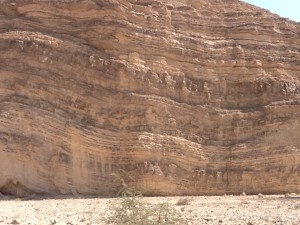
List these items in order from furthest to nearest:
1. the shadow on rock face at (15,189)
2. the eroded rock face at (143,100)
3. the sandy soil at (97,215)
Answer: the eroded rock face at (143,100) → the shadow on rock face at (15,189) → the sandy soil at (97,215)

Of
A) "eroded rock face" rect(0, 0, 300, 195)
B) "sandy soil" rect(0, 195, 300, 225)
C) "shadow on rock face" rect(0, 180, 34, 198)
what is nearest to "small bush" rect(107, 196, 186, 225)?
"sandy soil" rect(0, 195, 300, 225)

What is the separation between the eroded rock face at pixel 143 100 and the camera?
20766mm

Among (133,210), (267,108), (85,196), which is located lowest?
(85,196)

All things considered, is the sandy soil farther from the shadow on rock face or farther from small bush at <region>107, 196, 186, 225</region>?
the shadow on rock face

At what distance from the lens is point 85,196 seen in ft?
65.9

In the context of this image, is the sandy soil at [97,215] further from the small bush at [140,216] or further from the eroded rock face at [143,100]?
the eroded rock face at [143,100]

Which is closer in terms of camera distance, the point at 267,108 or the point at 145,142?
the point at 145,142

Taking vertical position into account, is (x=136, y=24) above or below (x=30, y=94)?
above

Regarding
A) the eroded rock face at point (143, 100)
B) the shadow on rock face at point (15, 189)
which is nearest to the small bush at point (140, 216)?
the eroded rock face at point (143, 100)

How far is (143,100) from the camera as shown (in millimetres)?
22438

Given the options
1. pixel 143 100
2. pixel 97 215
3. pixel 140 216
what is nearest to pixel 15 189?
pixel 143 100

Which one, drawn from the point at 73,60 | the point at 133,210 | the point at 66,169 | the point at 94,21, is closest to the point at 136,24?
the point at 94,21

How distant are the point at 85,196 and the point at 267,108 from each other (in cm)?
957

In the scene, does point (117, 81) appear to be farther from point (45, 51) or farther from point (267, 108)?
point (267, 108)
